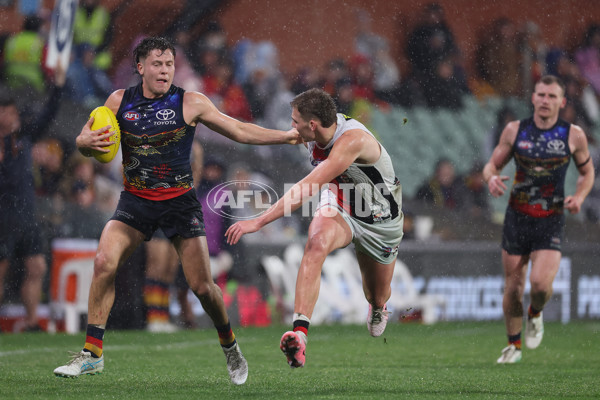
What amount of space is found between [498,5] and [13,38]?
829cm

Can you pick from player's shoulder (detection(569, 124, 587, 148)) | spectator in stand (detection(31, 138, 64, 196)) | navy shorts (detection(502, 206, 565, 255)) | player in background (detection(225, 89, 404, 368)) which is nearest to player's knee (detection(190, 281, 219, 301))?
player in background (detection(225, 89, 404, 368))

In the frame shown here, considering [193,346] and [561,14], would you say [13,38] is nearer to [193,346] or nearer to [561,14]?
[193,346]

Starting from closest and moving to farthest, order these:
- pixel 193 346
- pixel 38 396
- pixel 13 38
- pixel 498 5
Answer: pixel 38 396 < pixel 193 346 < pixel 13 38 < pixel 498 5

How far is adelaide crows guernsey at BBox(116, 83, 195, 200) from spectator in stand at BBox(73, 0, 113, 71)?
20.7 feet

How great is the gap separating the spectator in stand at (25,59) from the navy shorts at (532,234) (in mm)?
6243

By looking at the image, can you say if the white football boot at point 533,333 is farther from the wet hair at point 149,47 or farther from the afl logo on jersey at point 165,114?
the wet hair at point 149,47

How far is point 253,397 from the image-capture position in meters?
5.84

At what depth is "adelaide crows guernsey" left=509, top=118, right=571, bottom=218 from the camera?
8.76m

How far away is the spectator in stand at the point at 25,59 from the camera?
39.5ft

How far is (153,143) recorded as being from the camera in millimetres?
6492

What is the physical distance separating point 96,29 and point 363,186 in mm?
7112

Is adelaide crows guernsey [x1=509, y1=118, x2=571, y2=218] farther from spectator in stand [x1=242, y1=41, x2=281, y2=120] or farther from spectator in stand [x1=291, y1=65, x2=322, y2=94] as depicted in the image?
spectator in stand [x1=291, y1=65, x2=322, y2=94]

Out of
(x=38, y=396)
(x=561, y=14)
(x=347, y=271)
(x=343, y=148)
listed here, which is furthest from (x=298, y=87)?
(x=38, y=396)

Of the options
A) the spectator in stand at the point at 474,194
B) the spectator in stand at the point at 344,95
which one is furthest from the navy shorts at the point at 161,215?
the spectator in stand at the point at 474,194
